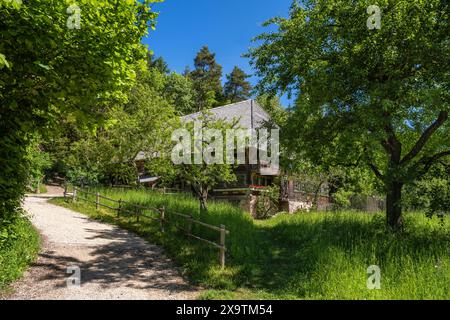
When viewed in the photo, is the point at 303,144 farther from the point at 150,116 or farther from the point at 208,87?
the point at 208,87

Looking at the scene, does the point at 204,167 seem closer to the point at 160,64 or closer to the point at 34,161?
the point at 34,161

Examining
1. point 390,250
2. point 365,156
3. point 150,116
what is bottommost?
point 390,250

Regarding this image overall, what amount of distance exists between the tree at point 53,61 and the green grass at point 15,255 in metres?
0.96

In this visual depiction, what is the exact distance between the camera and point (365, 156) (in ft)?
40.3

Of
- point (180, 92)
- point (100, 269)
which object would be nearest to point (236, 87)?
point (180, 92)

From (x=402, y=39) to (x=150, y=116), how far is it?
18.0 m

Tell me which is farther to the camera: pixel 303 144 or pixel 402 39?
pixel 303 144

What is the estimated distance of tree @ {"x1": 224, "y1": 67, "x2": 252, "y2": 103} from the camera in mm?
62812

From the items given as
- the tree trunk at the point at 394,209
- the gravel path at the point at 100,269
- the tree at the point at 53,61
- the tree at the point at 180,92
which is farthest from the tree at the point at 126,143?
the tree at the point at 180,92

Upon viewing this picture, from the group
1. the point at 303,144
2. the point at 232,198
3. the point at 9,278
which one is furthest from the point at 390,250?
the point at 232,198

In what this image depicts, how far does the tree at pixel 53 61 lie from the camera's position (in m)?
6.30

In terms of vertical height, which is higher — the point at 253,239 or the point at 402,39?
the point at 402,39

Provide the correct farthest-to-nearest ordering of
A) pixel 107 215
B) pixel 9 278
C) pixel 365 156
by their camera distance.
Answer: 1. pixel 107 215
2. pixel 365 156
3. pixel 9 278

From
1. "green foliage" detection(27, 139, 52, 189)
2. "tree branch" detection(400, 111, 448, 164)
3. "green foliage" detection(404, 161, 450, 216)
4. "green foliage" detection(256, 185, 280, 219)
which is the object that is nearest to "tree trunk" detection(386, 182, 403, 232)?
"tree branch" detection(400, 111, 448, 164)
